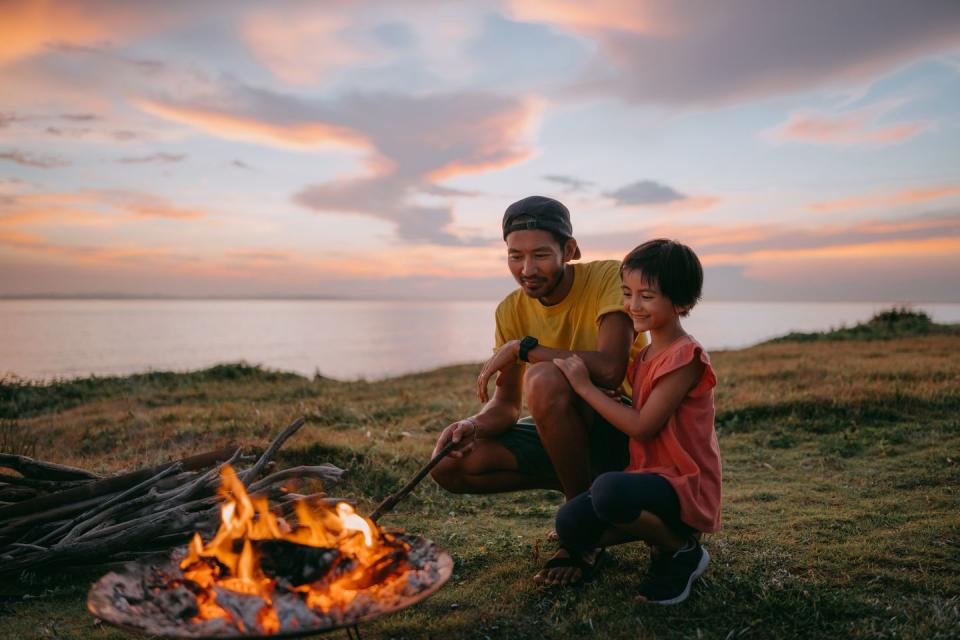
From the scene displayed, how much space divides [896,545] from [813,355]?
34.1 feet

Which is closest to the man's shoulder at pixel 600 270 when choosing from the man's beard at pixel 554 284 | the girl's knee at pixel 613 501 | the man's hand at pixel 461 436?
the man's beard at pixel 554 284

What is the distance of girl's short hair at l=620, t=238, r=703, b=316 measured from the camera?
3473 mm

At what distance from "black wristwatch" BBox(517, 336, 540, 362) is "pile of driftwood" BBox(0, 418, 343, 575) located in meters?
1.52

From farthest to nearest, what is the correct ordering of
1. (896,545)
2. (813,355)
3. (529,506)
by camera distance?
(813,355)
(529,506)
(896,545)

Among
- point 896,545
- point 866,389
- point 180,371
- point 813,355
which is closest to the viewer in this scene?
point 896,545

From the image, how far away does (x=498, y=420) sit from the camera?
4.29 m

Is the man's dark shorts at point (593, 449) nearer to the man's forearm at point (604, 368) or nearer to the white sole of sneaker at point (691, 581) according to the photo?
the man's forearm at point (604, 368)

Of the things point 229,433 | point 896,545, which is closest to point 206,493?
point 229,433

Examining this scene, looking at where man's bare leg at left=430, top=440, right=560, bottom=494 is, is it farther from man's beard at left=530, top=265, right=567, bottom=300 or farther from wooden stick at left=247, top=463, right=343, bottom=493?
wooden stick at left=247, top=463, right=343, bottom=493

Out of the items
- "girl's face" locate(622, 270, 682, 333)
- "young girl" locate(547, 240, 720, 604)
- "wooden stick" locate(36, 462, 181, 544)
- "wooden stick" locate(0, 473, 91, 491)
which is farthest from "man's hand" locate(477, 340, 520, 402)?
"wooden stick" locate(0, 473, 91, 491)

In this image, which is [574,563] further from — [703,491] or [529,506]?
[529,506]

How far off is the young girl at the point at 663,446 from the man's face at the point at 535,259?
0.58 metres

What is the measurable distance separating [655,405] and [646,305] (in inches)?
20.9

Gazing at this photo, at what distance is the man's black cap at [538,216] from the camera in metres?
4.05
